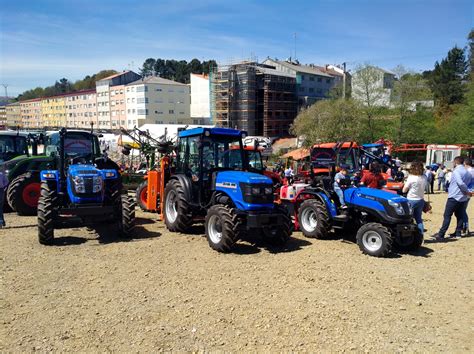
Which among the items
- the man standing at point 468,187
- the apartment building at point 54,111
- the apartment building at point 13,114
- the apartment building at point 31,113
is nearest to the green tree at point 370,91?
the man standing at point 468,187

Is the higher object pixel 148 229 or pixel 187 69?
pixel 187 69

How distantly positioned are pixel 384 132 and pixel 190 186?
31368 millimetres

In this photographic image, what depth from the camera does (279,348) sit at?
13.0ft

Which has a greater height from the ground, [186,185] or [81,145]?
[81,145]

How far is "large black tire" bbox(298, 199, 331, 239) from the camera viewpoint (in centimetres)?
809

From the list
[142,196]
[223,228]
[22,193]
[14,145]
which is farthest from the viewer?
[14,145]

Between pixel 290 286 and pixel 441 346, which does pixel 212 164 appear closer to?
pixel 290 286

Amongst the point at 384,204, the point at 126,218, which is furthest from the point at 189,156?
the point at 384,204

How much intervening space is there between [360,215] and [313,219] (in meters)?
1.04

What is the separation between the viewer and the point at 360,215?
791 centimetres

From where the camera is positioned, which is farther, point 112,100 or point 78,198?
point 112,100

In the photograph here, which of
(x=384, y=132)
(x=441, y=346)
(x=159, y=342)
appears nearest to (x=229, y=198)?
(x=159, y=342)

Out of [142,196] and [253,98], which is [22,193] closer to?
[142,196]

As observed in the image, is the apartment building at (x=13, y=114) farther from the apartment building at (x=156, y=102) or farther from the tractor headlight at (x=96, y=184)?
the tractor headlight at (x=96, y=184)
